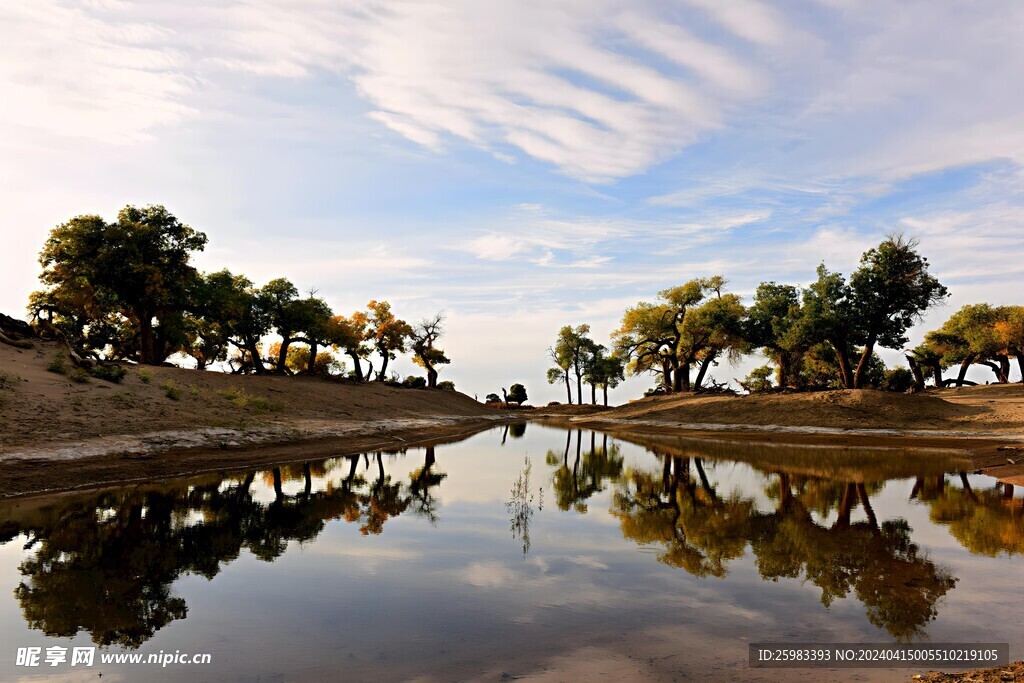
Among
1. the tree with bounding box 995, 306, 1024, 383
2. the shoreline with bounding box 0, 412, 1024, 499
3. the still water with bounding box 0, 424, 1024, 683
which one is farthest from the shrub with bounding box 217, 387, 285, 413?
the tree with bounding box 995, 306, 1024, 383

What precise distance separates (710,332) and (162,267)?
61100 millimetres

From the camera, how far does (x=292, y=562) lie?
1012 centimetres

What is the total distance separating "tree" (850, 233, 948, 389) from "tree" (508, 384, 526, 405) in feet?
246

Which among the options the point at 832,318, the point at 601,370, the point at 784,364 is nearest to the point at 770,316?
the point at 784,364

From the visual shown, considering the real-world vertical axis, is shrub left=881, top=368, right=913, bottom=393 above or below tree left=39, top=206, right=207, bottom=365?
below

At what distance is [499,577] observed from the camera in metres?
9.26

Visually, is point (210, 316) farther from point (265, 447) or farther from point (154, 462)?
point (154, 462)

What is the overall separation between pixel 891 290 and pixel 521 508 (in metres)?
48.9

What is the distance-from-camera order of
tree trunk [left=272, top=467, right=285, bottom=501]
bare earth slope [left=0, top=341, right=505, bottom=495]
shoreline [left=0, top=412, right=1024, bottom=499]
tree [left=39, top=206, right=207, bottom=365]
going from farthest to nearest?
tree [left=39, top=206, right=207, bottom=365]
bare earth slope [left=0, top=341, right=505, bottom=495]
shoreline [left=0, top=412, right=1024, bottom=499]
tree trunk [left=272, top=467, right=285, bottom=501]

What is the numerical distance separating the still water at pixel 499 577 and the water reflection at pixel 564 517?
0.23 ft

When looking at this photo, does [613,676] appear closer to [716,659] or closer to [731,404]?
[716,659]

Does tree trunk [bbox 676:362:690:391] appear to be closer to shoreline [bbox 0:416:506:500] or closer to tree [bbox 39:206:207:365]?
shoreline [bbox 0:416:506:500]

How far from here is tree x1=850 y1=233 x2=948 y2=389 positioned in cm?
4797

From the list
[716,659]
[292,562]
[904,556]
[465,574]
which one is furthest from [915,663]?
[292,562]
